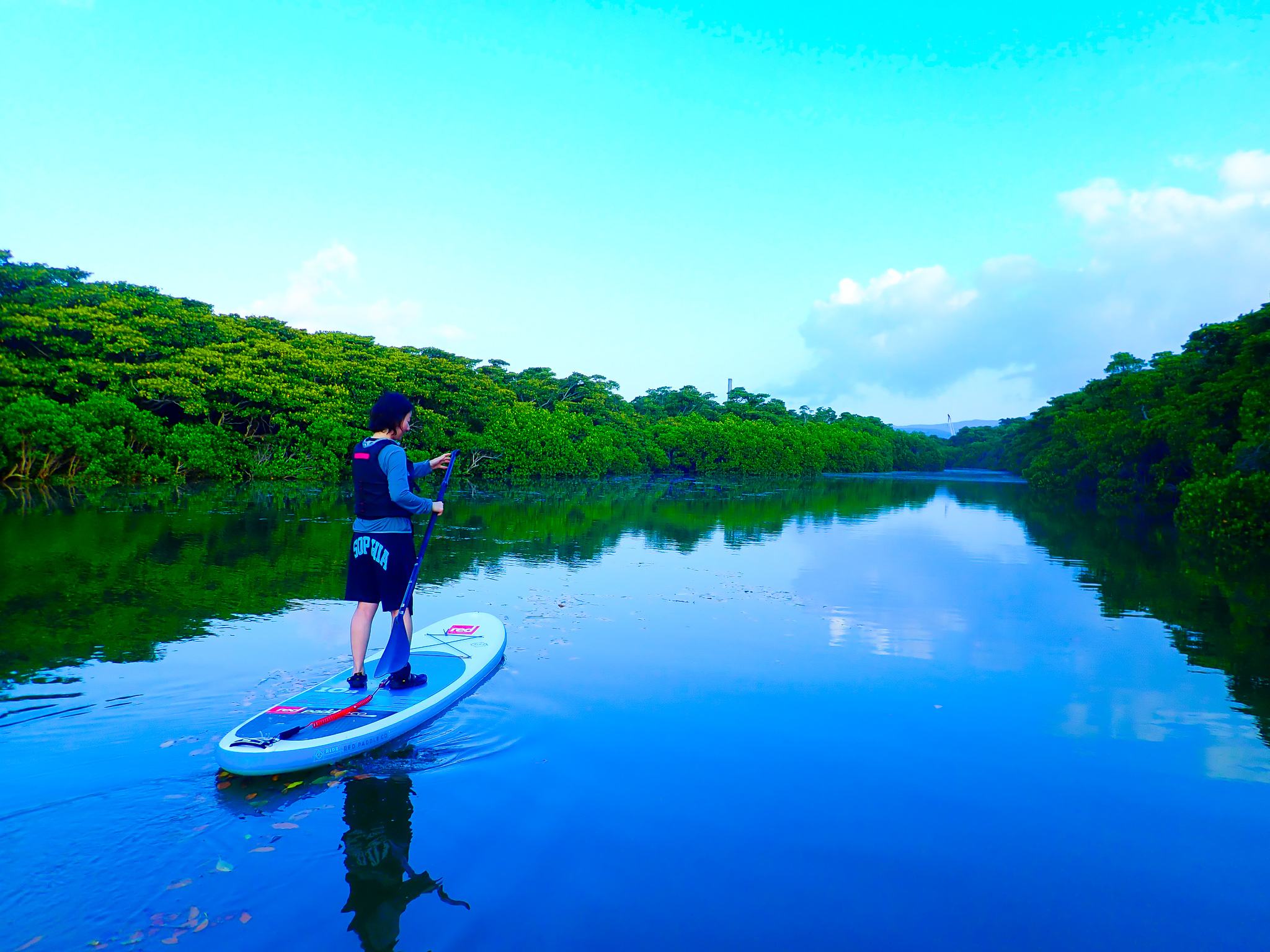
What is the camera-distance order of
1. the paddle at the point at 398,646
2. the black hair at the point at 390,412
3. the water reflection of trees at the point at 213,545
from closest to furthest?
the black hair at the point at 390,412
the paddle at the point at 398,646
the water reflection of trees at the point at 213,545

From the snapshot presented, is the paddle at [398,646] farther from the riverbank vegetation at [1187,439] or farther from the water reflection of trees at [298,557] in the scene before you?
the riverbank vegetation at [1187,439]

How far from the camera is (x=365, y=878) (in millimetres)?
3195

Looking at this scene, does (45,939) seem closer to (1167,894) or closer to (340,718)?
(340,718)

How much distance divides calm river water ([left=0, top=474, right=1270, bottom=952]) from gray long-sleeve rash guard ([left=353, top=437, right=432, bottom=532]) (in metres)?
1.43

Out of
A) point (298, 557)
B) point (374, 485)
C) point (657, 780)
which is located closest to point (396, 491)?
point (374, 485)

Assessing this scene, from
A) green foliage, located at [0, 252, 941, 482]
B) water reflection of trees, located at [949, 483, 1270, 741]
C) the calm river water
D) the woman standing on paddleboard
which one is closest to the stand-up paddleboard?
the calm river water

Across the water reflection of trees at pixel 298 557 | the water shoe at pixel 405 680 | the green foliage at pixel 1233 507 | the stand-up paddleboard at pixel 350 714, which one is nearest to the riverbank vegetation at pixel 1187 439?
the green foliage at pixel 1233 507

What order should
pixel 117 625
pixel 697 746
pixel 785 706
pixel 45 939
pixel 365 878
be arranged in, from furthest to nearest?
pixel 117 625 → pixel 785 706 → pixel 697 746 → pixel 365 878 → pixel 45 939

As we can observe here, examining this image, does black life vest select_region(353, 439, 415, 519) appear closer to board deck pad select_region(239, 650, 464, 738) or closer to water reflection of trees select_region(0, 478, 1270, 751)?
board deck pad select_region(239, 650, 464, 738)

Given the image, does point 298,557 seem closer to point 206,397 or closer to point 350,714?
point 350,714

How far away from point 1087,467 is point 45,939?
47935mm

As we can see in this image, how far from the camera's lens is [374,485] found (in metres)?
4.79

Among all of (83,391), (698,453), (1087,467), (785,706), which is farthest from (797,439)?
(785,706)

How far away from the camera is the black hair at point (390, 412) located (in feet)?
15.9
